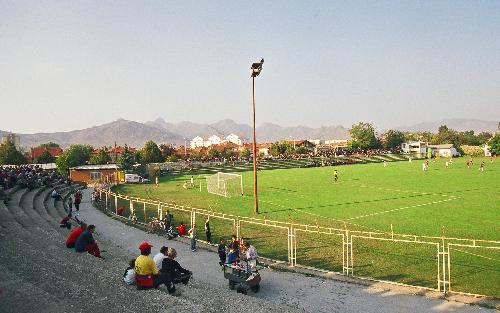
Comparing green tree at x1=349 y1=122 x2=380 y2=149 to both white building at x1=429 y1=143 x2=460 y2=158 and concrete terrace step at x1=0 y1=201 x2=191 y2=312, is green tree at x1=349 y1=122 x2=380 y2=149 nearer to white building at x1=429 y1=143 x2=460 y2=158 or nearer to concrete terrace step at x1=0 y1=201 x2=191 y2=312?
white building at x1=429 y1=143 x2=460 y2=158

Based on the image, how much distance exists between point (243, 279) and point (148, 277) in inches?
148

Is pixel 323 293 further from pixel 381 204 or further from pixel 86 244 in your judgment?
pixel 381 204

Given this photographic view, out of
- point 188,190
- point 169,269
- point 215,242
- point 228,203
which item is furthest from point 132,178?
point 169,269

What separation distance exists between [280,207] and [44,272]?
23968 millimetres

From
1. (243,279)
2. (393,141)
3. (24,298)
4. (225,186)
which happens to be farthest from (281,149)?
(24,298)

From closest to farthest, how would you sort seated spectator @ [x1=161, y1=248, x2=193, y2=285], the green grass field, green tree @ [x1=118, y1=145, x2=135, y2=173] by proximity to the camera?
seated spectator @ [x1=161, y1=248, x2=193, y2=285]
the green grass field
green tree @ [x1=118, y1=145, x2=135, y2=173]

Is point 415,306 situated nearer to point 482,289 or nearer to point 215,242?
point 482,289

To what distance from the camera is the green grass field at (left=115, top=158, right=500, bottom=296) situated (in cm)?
1589

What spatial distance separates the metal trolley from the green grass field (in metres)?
3.95

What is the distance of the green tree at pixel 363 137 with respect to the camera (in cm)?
14759

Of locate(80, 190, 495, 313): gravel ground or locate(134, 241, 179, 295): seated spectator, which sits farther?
locate(80, 190, 495, 313): gravel ground

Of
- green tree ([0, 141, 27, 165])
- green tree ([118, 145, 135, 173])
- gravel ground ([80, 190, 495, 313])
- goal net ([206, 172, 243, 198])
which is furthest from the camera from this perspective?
green tree ([0, 141, 27, 165])

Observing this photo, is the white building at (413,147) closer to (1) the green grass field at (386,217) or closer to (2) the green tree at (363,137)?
(2) the green tree at (363,137)

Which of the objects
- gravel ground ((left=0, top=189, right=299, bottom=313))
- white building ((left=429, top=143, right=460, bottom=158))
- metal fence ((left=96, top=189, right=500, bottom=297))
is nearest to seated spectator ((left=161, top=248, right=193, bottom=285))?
gravel ground ((left=0, top=189, right=299, bottom=313))
